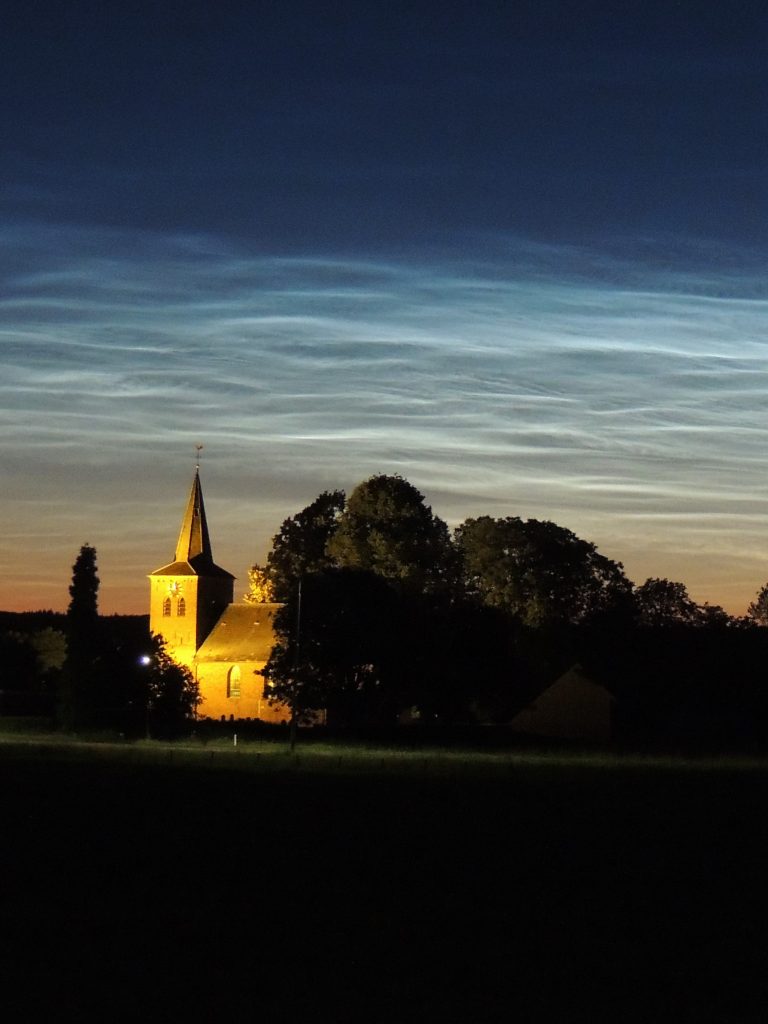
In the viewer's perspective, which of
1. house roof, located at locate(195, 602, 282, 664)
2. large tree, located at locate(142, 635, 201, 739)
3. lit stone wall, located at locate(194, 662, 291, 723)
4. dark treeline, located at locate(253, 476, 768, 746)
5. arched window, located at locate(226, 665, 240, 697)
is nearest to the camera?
dark treeline, located at locate(253, 476, 768, 746)

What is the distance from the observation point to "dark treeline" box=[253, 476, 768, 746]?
80.8 metres

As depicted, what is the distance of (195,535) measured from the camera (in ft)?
436

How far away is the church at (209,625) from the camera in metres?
119

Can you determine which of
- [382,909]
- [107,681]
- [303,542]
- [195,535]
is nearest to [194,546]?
[195,535]

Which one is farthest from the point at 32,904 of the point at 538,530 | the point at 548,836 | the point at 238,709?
the point at 238,709

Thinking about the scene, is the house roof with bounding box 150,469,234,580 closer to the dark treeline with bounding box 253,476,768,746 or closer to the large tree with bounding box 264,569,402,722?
the dark treeline with bounding box 253,476,768,746

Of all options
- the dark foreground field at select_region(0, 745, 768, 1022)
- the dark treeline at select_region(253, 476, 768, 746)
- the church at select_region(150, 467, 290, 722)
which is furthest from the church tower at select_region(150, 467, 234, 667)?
the dark foreground field at select_region(0, 745, 768, 1022)

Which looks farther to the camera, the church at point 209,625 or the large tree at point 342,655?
the church at point 209,625

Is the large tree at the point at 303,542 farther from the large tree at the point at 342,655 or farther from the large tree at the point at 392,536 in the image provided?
the large tree at the point at 342,655

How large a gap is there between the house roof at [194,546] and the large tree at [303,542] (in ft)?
68.9

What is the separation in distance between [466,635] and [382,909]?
6668 centimetres

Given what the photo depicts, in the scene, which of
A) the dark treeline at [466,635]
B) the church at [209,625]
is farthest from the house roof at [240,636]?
the dark treeline at [466,635]

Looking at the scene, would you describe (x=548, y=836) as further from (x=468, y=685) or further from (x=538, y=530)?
(x=538, y=530)

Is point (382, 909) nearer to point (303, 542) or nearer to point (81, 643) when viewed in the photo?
point (81, 643)
